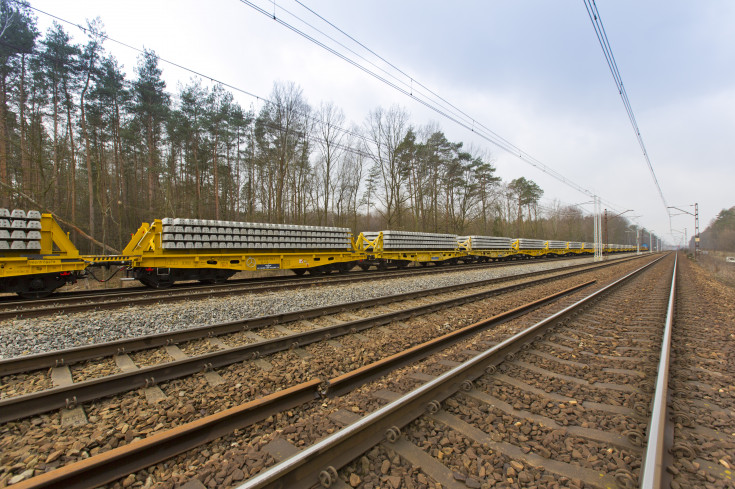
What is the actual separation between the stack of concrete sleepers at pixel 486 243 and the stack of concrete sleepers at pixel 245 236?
1366 centimetres

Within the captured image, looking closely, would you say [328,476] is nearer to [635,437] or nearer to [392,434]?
[392,434]

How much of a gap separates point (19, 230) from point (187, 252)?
3.79 meters

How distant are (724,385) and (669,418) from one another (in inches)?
64.7

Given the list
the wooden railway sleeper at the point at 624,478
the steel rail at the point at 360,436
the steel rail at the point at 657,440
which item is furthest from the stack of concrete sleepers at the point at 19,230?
the steel rail at the point at 657,440

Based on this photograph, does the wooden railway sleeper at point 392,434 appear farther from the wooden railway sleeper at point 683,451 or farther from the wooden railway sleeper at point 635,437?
the wooden railway sleeper at point 683,451

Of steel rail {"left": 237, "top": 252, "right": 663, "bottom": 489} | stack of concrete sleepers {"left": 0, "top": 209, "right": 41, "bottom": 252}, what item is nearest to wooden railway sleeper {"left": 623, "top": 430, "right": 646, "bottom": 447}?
steel rail {"left": 237, "top": 252, "right": 663, "bottom": 489}

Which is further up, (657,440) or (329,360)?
(657,440)

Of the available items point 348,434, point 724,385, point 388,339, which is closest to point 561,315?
point 724,385

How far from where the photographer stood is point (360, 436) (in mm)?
2389

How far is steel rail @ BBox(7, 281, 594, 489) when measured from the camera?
1936 millimetres

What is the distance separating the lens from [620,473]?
2098mm

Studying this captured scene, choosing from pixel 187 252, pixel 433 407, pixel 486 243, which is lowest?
pixel 433 407

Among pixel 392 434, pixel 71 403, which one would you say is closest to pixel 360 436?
pixel 392 434

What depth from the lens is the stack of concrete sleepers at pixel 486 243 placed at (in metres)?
25.5
